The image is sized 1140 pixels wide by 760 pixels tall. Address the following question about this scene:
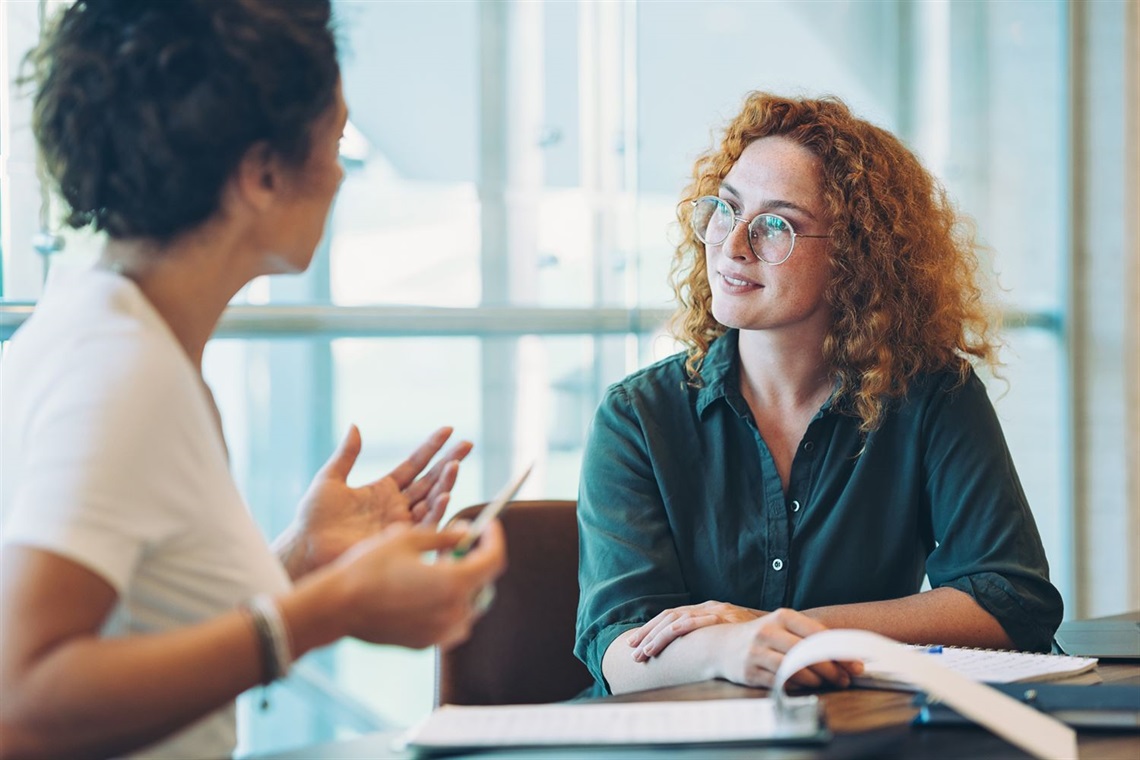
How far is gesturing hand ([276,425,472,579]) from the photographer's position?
1.33 metres

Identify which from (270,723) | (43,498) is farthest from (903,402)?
(270,723)

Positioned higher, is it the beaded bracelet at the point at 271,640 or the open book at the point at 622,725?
the beaded bracelet at the point at 271,640

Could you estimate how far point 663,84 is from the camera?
3.31m

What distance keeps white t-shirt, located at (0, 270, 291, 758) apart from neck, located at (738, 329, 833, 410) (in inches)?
40.9

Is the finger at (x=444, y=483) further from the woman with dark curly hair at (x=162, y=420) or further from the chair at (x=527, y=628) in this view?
the chair at (x=527, y=628)

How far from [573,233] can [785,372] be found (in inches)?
54.4

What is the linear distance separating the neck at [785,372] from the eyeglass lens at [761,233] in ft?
0.41

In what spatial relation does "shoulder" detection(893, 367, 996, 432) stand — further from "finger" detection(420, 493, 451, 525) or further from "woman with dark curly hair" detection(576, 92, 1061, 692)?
"finger" detection(420, 493, 451, 525)

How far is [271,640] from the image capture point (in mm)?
929

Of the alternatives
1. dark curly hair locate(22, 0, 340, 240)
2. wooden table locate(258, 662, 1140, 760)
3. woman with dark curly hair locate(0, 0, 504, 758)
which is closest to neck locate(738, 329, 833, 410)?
wooden table locate(258, 662, 1140, 760)

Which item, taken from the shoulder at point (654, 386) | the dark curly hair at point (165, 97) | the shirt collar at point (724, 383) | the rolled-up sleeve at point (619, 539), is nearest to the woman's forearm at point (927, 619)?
the rolled-up sleeve at point (619, 539)

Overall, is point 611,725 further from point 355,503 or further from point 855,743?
point 355,503

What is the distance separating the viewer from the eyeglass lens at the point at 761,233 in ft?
6.26

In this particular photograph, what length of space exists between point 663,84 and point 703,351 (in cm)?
148
